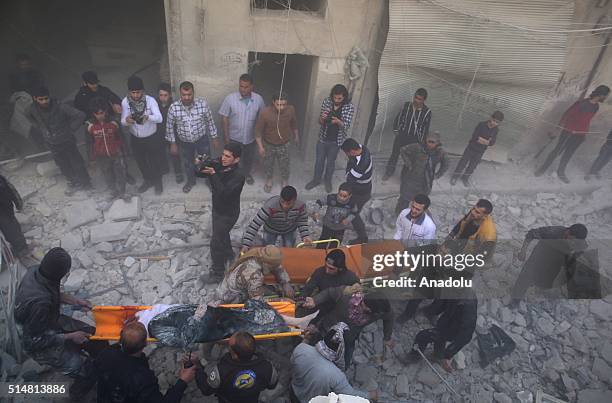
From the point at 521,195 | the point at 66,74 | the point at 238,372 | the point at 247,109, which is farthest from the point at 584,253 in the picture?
the point at 66,74

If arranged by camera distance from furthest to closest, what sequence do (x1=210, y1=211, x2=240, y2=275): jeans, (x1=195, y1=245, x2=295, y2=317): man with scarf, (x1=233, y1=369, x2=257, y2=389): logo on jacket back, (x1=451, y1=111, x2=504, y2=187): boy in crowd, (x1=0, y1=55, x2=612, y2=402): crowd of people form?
(x1=451, y1=111, x2=504, y2=187): boy in crowd
(x1=210, y1=211, x2=240, y2=275): jeans
(x1=195, y1=245, x2=295, y2=317): man with scarf
(x1=0, y1=55, x2=612, y2=402): crowd of people
(x1=233, y1=369, x2=257, y2=389): logo on jacket back

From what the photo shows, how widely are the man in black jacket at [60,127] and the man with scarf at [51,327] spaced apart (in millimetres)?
3026

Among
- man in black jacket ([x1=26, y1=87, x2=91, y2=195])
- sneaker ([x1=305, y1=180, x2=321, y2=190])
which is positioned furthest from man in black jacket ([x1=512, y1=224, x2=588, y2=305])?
man in black jacket ([x1=26, y1=87, x2=91, y2=195])

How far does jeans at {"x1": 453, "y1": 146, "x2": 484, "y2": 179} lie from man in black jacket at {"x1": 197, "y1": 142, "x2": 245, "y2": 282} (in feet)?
15.9

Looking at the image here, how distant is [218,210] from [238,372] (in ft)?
7.38

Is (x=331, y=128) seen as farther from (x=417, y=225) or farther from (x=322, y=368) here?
(x=322, y=368)

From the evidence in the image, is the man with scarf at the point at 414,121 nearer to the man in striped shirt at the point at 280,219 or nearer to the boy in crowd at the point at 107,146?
the man in striped shirt at the point at 280,219

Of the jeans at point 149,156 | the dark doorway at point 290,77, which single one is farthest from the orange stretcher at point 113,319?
the dark doorway at point 290,77

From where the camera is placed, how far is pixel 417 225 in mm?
5227

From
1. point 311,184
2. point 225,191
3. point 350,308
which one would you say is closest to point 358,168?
point 311,184

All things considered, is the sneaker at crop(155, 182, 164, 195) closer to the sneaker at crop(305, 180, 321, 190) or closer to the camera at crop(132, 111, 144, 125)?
the camera at crop(132, 111, 144, 125)

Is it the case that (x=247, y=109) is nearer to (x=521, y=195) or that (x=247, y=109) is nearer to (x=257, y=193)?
(x=257, y=193)

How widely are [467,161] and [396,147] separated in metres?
1.55

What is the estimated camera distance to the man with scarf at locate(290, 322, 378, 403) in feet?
11.8
